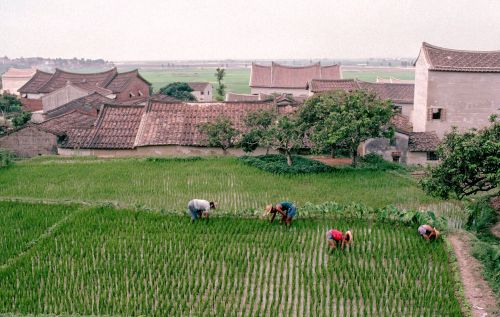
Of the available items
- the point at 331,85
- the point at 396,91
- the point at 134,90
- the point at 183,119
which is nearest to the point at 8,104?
the point at 134,90

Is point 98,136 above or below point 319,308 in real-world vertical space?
above

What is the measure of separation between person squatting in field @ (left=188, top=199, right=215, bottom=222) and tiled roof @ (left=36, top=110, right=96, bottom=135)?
16114mm

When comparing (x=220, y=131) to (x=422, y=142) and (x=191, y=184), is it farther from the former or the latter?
(x=422, y=142)

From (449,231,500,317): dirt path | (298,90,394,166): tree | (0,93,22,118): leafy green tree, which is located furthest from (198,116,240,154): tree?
(0,93,22,118): leafy green tree

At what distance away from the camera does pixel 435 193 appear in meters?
16.5

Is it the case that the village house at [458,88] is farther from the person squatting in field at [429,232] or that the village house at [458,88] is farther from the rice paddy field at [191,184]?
the person squatting in field at [429,232]

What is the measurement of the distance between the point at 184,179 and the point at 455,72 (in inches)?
644

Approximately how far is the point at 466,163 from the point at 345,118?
7.09 meters

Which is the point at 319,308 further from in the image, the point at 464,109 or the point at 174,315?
the point at 464,109

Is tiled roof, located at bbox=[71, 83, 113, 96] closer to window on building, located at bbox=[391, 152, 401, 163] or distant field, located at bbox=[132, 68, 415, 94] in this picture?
window on building, located at bbox=[391, 152, 401, 163]

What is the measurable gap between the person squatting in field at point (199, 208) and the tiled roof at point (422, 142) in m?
13.9

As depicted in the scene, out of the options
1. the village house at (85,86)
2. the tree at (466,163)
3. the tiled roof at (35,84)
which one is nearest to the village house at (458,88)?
the tree at (466,163)

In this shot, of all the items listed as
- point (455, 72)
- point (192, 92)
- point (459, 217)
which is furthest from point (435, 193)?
point (192, 92)

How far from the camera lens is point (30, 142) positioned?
2936 centimetres
